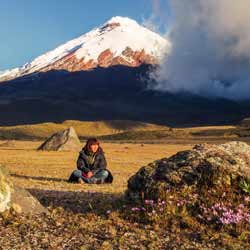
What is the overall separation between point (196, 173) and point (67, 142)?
42.2 m

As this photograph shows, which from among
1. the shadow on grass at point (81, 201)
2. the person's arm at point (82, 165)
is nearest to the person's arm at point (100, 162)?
the person's arm at point (82, 165)

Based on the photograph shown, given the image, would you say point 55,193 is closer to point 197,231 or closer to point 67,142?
point 197,231

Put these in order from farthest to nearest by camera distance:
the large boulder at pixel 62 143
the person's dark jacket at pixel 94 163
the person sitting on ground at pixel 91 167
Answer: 1. the large boulder at pixel 62 143
2. the person's dark jacket at pixel 94 163
3. the person sitting on ground at pixel 91 167

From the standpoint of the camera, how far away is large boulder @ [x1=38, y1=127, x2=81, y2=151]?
53062mm

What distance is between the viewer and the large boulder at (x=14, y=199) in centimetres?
1153

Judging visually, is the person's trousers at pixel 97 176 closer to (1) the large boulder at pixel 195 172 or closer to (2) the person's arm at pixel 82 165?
(2) the person's arm at pixel 82 165

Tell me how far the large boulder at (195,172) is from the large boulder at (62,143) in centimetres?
4099

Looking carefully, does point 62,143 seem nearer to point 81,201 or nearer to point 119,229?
point 81,201

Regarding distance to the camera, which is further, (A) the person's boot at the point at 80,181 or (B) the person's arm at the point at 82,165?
(B) the person's arm at the point at 82,165

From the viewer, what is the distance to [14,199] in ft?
38.6

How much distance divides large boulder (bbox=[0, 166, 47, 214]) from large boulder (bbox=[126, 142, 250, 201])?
1.93 metres

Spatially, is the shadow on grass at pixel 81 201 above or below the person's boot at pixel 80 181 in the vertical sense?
above

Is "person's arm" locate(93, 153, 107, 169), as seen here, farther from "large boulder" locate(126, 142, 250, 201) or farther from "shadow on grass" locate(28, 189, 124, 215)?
"large boulder" locate(126, 142, 250, 201)

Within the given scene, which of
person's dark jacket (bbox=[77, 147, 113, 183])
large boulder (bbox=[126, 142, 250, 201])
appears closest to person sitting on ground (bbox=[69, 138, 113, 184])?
person's dark jacket (bbox=[77, 147, 113, 183])
